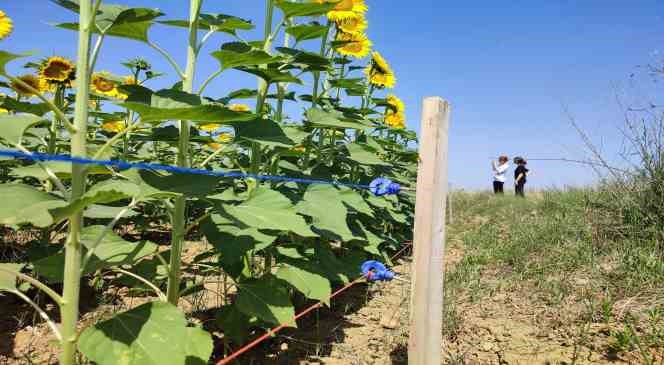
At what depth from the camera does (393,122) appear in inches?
197

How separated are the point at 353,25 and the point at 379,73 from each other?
94cm

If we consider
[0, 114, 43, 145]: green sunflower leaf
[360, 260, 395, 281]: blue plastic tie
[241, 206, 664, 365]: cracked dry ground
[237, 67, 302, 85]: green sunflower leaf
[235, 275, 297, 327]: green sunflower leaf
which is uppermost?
[237, 67, 302, 85]: green sunflower leaf

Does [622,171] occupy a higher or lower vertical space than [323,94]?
lower

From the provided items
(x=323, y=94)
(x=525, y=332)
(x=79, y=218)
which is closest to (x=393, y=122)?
(x=323, y=94)

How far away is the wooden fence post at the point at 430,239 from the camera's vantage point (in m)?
1.96

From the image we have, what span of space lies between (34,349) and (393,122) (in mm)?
3807

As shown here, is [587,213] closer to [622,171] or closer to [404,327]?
[622,171]

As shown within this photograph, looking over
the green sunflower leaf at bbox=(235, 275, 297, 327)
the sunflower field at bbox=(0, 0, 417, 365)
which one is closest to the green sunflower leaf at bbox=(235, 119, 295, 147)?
the sunflower field at bbox=(0, 0, 417, 365)

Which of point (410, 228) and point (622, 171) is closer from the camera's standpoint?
point (622, 171)

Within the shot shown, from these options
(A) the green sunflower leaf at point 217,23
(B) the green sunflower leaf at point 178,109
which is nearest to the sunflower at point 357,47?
(A) the green sunflower leaf at point 217,23

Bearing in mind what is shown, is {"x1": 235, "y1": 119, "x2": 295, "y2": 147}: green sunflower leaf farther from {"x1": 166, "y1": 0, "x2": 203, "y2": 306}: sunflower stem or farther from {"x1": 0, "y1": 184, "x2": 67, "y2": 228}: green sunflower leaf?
{"x1": 0, "y1": 184, "x2": 67, "y2": 228}: green sunflower leaf

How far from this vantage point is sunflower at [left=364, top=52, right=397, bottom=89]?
3.93 metres

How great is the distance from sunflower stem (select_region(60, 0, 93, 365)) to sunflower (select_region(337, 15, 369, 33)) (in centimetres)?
215

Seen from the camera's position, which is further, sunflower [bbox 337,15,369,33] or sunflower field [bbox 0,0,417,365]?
sunflower [bbox 337,15,369,33]
